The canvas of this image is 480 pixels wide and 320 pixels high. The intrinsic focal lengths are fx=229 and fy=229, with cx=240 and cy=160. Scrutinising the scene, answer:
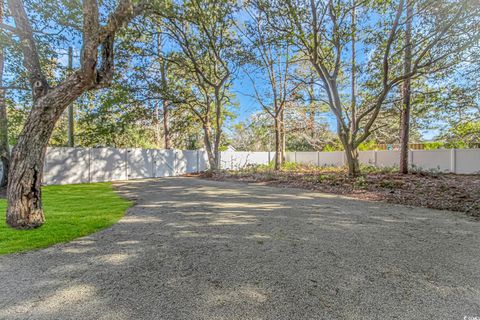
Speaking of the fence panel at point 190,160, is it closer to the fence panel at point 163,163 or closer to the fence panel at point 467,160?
the fence panel at point 163,163

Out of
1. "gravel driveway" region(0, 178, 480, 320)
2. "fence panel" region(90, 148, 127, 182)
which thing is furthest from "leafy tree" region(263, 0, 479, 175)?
"fence panel" region(90, 148, 127, 182)

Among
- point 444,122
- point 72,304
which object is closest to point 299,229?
point 72,304

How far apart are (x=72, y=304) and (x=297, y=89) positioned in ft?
44.3

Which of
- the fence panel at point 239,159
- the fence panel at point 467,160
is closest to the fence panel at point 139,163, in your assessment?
the fence panel at point 239,159

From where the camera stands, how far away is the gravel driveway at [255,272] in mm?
1666

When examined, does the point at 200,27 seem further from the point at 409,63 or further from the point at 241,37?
the point at 409,63

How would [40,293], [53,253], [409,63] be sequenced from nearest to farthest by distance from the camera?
[40,293] < [53,253] < [409,63]

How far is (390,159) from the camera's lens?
12930 mm

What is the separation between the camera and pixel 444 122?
9.40 meters

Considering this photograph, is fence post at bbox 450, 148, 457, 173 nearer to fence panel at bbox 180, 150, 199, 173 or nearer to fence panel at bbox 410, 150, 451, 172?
fence panel at bbox 410, 150, 451, 172

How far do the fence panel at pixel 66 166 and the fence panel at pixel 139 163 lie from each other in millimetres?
2039

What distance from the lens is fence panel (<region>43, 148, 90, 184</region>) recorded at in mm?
9695

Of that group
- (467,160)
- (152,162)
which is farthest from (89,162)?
(467,160)

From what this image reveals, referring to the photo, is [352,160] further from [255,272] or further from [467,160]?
[255,272]
